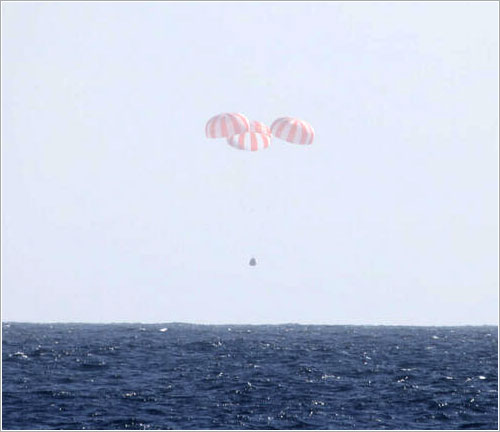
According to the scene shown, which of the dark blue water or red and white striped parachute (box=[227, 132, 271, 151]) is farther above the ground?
red and white striped parachute (box=[227, 132, 271, 151])

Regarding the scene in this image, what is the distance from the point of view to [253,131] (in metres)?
73.8

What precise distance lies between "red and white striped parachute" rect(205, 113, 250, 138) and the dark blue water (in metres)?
12.6

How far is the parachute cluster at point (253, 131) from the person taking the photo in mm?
70000

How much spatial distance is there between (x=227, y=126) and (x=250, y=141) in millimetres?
5351

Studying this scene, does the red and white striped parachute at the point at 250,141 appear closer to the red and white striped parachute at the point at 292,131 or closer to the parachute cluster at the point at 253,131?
the parachute cluster at the point at 253,131

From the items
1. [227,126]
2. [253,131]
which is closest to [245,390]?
[227,126]

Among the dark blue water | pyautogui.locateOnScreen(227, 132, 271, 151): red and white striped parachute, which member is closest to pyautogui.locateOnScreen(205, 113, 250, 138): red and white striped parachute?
pyautogui.locateOnScreen(227, 132, 271, 151): red and white striped parachute

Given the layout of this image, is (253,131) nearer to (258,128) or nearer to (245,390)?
(258,128)

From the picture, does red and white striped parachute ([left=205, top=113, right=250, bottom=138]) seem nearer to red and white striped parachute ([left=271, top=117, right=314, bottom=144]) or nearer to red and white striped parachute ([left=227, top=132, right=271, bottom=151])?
red and white striped parachute ([left=271, top=117, right=314, bottom=144])

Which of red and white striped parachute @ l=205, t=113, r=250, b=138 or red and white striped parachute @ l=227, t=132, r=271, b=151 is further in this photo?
red and white striped parachute @ l=227, t=132, r=271, b=151

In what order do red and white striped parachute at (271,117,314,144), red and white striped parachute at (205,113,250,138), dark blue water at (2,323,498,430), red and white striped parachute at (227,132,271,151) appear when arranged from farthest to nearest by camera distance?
1. red and white striped parachute at (227,132,271,151)
2. red and white striped parachute at (271,117,314,144)
3. red and white striped parachute at (205,113,250,138)
4. dark blue water at (2,323,498,430)

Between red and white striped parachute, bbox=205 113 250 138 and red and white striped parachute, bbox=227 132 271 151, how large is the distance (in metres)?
4.13

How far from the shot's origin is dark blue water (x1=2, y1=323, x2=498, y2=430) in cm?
5150

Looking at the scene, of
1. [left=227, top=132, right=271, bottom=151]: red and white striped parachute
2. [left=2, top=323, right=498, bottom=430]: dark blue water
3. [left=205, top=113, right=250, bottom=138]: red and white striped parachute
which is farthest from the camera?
[left=227, top=132, right=271, bottom=151]: red and white striped parachute
